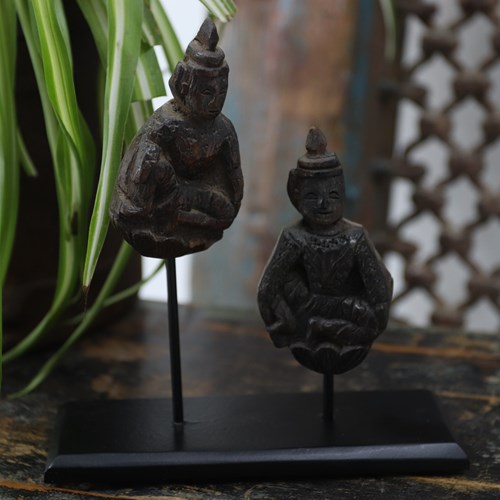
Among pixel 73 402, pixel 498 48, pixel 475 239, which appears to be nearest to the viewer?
pixel 73 402

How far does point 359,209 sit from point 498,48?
0.31 metres

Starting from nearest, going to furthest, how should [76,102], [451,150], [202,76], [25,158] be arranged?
[202,76] < [76,102] < [25,158] < [451,150]

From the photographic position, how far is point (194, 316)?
1223 millimetres

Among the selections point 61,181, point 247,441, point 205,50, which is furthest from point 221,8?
point 247,441

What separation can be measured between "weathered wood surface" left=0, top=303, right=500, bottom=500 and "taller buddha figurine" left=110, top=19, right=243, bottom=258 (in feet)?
0.71

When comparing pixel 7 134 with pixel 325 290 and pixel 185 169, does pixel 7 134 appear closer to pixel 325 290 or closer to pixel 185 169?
pixel 185 169

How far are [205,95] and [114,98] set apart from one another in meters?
0.08

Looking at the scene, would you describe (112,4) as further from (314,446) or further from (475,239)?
(475,239)

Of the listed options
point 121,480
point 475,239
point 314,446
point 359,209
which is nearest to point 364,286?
point 314,446

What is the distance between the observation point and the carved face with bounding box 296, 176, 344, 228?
2.70ft

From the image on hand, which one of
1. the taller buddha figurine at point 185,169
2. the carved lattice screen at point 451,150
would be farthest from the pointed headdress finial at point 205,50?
the carved lattice screen at point 451,150

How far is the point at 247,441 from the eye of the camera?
87cm

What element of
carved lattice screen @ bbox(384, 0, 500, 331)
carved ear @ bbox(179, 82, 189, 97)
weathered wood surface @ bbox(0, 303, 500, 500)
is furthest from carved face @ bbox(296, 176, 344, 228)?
carved lattice screen @ bbox(384, 0, 500, 331)

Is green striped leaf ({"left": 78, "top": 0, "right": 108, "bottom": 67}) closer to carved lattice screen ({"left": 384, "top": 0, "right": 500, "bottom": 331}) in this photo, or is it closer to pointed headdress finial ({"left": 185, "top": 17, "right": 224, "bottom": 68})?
pointed headdress finial ({"left": 185, "top": 17, "right": 224, "bottom": 68})
